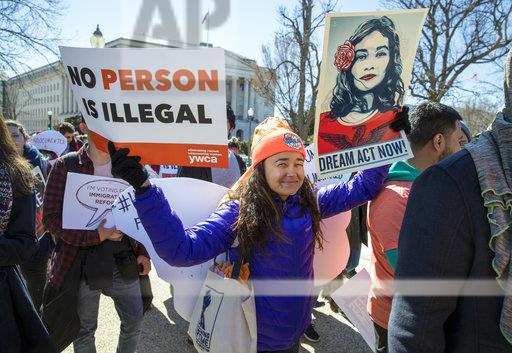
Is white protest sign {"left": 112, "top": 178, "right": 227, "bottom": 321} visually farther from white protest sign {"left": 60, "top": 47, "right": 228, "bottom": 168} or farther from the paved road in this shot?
the paved road

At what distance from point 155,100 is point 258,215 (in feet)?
2.45

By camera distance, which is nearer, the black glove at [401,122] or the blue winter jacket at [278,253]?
the blue winter jacket at [278,253]

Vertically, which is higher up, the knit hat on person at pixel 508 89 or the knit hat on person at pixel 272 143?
the knit hat on person at pixel 508 89

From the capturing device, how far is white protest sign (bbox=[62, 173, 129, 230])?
2.40 meters

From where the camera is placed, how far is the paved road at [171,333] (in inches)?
145

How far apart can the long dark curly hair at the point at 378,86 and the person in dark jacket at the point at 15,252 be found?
166 centimetres

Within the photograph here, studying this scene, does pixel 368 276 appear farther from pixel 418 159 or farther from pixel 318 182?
pixel 318 182

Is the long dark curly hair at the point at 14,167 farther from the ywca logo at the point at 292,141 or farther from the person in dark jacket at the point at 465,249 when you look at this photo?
the person in dark jacket at the point at 465,249

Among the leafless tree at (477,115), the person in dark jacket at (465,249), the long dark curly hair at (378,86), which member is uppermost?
the long dark curly hair at (378,86)

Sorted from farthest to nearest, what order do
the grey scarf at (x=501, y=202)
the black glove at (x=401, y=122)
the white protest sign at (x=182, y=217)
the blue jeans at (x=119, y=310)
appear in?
the blue jeans at (x=119, y=310) → the white protest sign at (x=182, y=217) → the black glove at (x=401, y=122) → the grey scarf at (x=501, y=202)

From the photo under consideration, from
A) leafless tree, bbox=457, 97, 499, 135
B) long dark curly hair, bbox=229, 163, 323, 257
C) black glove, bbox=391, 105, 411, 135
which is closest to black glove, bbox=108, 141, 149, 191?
long dark curly hair, bbox=229, 163, 323, 257

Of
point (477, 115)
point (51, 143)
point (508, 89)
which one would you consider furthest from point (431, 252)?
point (477, 115)

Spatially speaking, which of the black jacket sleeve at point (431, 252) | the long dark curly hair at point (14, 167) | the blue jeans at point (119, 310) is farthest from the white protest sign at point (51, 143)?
the black jacket sleeve at point (431, 252)

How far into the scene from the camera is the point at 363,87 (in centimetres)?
196
